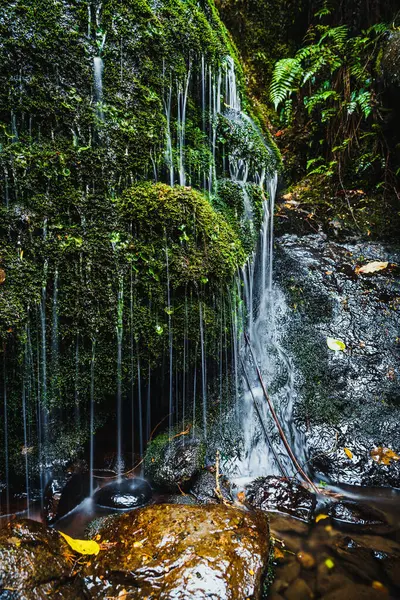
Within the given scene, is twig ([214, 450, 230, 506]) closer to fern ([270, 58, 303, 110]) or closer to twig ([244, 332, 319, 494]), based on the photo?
twig ([244, 332, 319, 494])

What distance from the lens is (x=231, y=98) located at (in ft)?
15.0

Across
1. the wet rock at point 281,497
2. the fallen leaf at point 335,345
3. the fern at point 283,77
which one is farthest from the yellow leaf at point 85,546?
the fern at point 283,77

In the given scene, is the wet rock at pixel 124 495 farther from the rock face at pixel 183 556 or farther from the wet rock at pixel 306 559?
the wet rock at pixel 306 559

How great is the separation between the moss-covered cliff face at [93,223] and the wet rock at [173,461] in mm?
678

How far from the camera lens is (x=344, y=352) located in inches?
160

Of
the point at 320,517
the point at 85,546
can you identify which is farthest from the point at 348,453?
the point at 85,546

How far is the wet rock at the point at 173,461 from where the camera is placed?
3.23 m

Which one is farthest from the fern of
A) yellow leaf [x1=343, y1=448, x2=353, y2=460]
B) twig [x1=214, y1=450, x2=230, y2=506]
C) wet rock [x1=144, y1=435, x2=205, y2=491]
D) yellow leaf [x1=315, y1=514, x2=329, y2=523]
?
yellow leaf [x1=315, y1=514, x2=329, y2=523]

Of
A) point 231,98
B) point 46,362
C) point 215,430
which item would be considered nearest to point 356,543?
point 215,430

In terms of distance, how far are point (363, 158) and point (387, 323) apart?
319 centimetres

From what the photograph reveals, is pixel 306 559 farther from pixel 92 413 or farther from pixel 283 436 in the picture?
pixel 92 413

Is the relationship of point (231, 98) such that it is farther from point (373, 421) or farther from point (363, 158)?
point (373, 421)

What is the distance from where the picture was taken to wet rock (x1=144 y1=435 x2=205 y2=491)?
3.23m

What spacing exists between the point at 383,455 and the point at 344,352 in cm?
122
